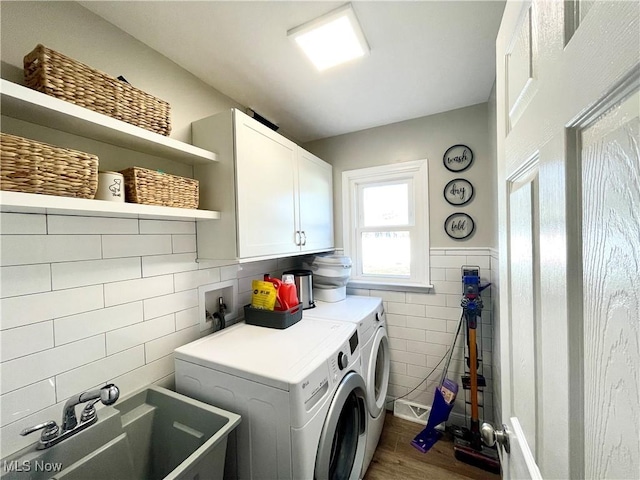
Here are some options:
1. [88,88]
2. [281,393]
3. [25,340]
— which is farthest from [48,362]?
[88,88]

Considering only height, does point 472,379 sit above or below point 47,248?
below

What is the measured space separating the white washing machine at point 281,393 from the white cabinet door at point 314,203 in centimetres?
81

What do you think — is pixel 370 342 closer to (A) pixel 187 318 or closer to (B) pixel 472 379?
(B) pixel 472 379

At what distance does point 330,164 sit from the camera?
238 centimetres

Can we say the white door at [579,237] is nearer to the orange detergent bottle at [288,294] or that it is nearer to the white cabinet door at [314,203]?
the orange detergent bottle at [288,294]

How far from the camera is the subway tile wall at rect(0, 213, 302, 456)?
83 centimetres

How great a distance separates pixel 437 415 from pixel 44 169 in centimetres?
247

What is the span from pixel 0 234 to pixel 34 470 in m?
0.77

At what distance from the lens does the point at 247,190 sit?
4.49 feet

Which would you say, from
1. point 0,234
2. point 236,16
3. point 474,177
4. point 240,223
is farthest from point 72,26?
point 474,177

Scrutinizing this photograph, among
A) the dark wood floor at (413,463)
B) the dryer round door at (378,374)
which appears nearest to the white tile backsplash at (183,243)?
the dryer round door at (378,374)

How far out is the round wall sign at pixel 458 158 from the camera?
6.26 ft

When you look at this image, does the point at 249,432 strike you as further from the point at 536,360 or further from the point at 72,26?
the point at 72,26

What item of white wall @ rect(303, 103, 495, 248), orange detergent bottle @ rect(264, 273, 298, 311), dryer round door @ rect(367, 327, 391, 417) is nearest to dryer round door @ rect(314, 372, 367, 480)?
dryer round door @ rect(367, 327, 391, 417)
